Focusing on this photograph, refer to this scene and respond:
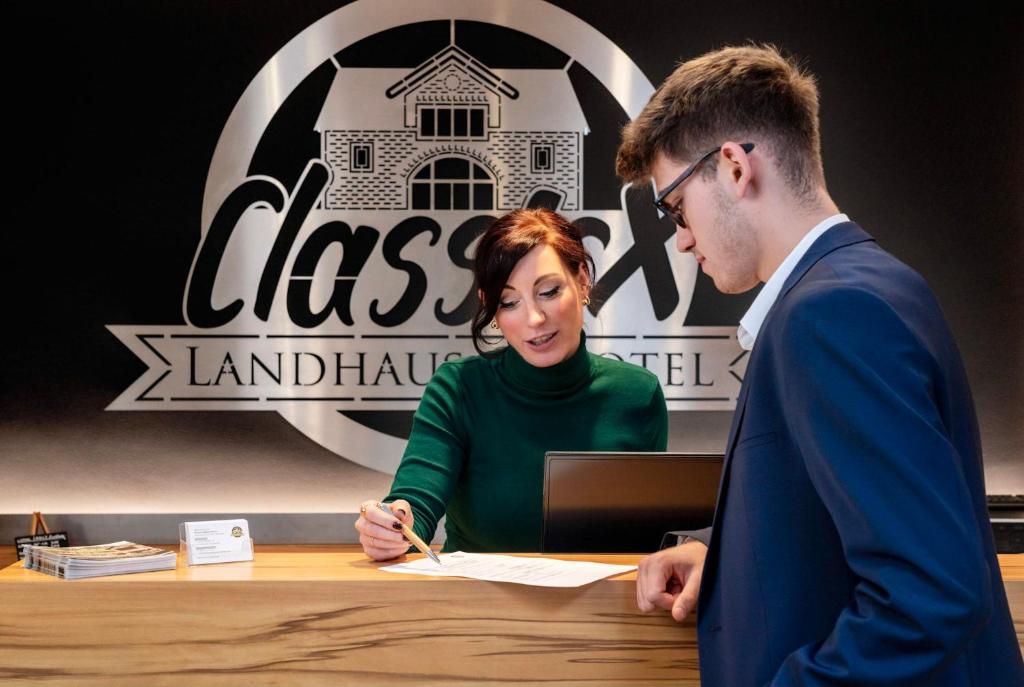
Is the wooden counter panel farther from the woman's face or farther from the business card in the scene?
the woman's face

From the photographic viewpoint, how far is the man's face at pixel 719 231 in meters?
1.33

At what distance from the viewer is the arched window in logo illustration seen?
417 cm

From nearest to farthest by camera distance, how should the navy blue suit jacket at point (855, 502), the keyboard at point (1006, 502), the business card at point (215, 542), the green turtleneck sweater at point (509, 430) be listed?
the navy blue suit jacket at point (855, 502) → the business card at point (215, 542) → the green turtleneck sweater at point (509, 430) → the keyboard at point (1006, 502)

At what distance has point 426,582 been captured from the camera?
1733mm

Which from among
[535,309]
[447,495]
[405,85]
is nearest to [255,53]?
[405,85]

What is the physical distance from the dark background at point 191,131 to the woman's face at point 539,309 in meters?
1.58

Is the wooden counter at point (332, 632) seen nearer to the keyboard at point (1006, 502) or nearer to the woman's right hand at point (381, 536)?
the woman's right hand at point (381, 536)

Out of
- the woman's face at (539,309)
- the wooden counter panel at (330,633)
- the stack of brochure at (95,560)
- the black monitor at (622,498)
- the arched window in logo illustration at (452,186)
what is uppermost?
the arched window in logo illustration at (452,186)

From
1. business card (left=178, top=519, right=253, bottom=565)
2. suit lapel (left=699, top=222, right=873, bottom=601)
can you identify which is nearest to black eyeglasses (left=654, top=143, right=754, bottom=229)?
suit lapel (left=699, top=222, right=873, bottom=601)

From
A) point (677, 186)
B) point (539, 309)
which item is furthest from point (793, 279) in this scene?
point (539, 309)

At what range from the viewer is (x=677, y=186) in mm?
1414

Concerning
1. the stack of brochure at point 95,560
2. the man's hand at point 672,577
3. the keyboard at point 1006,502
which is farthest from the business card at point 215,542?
the keyboard at point 1006,502

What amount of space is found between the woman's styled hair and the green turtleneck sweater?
Answer: 0.47 ft

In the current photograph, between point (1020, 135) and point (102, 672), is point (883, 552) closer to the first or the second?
point (102, 672)
